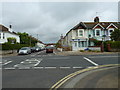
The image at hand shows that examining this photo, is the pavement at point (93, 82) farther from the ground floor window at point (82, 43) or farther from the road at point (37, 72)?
the ground floor window at point (82, 43)

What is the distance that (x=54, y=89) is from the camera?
15.7 ft

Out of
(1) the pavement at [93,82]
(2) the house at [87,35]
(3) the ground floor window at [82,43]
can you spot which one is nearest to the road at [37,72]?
(1) the pavement at [93,82]

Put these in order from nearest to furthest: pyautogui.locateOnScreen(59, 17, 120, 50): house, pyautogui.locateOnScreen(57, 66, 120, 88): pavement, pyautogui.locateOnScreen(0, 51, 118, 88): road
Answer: pyautogui.locateOnScreen(57, 66, 120, 88): pavement
pyautogui.locateOnScreen(0, 51, 118, 88): road
pyautogui.locateOnScreen(59, 17, 120, 50): house

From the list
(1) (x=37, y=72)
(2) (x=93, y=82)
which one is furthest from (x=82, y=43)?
(2) (x=93, y=82)

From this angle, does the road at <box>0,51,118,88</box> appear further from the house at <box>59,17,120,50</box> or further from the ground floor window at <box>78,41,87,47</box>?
the ground floor window at <box>78,41,87,47</box>

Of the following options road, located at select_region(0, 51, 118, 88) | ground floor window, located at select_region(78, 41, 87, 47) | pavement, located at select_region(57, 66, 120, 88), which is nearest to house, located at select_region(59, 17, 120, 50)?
ground floor window, located at select_region(78, 41, 87, 47)

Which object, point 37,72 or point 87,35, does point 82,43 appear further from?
point 37,72

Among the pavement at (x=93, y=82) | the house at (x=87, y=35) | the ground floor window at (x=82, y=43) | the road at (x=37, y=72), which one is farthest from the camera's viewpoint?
the ground floor window at (x=82, y=43)

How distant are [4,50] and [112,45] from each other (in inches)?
954

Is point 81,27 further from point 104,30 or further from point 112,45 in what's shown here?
point 112,45

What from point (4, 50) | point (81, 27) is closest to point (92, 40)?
point (81, 27)

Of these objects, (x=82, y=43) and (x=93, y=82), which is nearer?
(x=93, y=82)

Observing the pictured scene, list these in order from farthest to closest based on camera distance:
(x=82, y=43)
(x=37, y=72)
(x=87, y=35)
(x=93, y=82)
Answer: (x=87, y=35) → (x=82, y=43) → (x=37, y=72) → (x=93, y=82)

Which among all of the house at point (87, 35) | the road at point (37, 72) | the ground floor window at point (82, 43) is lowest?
the road at point (37, 72)
